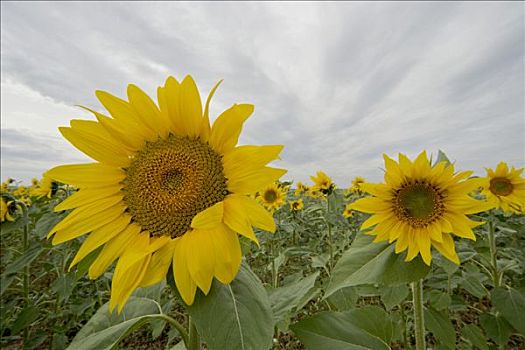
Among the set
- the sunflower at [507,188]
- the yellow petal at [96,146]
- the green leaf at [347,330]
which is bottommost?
the green leaf at [347,330]

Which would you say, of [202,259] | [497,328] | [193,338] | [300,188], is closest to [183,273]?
[202,259]

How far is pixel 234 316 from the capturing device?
851 mm

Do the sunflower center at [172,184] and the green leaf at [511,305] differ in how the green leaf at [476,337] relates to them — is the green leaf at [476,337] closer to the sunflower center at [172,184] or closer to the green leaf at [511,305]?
the green leaf at [511,305]

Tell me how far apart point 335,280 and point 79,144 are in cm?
123

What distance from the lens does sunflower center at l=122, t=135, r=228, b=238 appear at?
105cm

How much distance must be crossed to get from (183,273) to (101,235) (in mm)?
405

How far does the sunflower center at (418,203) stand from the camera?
1.70 meters

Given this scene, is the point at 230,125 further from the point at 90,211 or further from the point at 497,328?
the point at 497,328

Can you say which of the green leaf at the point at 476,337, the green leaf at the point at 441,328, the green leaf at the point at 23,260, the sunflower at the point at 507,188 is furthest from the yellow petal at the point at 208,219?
the sunflower at the point at 507,188

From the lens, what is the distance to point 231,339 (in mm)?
820

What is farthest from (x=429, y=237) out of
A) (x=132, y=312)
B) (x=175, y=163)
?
(x=132, y=312)

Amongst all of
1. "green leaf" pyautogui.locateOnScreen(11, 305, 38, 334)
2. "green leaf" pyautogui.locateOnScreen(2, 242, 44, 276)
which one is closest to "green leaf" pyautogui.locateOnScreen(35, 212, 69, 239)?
"green leaf" pyautogui.locateOnScreen(2, 242, 44, 276)

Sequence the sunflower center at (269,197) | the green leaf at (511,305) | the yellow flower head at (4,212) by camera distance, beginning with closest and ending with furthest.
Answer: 1. the green leaf at (511,305)
2. the yellow flower head at (4,212)
3. the sunflower center at (269,197)

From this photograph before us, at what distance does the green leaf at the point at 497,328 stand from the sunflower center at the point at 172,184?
8.12ft
